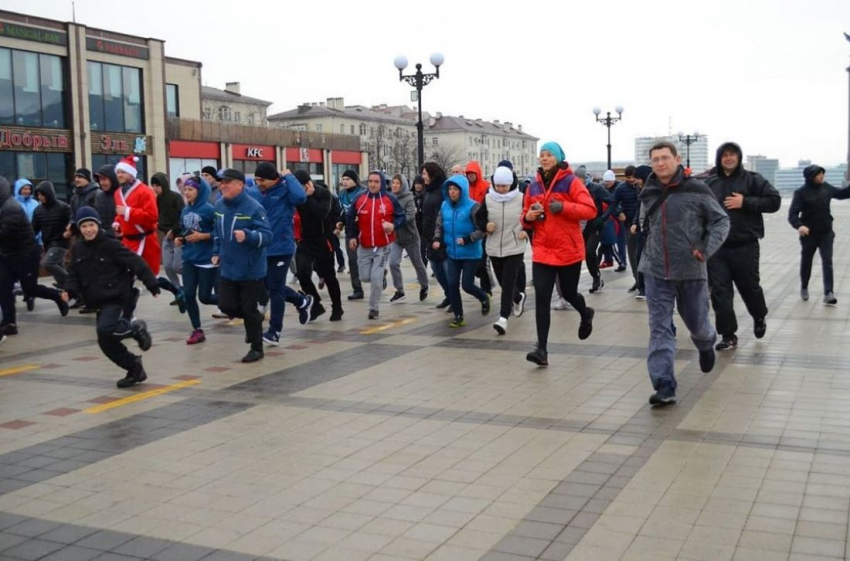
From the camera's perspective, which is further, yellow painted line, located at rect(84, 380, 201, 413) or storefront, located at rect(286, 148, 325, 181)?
storefront, located at rect(286, 148, 325, 181)

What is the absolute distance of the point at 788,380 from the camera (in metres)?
7.76

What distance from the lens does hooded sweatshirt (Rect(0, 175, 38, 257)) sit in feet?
35.0

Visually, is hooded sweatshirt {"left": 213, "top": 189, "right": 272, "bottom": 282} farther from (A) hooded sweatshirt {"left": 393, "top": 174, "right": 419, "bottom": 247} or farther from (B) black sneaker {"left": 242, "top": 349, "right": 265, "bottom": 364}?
(A) hooded sweatshirt {"left": 393, "top": 174, "right": 419, "bottom": 247}

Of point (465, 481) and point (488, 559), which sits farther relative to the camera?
point (465, 481)

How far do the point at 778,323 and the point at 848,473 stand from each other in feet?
19.1

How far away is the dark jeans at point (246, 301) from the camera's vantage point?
9023 mm

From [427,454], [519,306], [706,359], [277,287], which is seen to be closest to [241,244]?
[277,287]

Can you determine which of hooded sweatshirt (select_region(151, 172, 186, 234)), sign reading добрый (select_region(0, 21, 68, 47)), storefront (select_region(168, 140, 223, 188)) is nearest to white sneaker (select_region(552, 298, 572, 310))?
hooded sweatshirt (select_region(151, 172, 186, 234))

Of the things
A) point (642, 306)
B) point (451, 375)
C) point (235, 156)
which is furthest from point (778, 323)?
point (235, 156)

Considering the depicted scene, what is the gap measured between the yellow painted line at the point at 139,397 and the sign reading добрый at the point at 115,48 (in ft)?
139

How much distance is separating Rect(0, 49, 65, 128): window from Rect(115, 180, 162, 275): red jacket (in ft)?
115

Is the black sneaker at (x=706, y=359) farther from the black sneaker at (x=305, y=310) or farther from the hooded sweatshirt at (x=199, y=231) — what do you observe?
the hooded sweatshirt at (x=199, y=231)

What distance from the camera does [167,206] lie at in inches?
502

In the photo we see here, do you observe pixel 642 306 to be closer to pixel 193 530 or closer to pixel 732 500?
pixel 732 500
